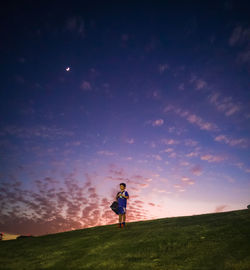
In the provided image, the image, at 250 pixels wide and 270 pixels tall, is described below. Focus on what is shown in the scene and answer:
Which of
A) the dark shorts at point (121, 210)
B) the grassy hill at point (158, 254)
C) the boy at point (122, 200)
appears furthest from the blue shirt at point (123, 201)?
the grassy hill at point (158, 254)

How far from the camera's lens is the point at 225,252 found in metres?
7.16

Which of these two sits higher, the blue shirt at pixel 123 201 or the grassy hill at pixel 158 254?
the blue shirt at pixel 123 201

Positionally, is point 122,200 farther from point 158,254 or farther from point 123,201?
point 158,254

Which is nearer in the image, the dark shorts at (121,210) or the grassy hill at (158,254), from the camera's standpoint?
the grassy hill at (158,254)

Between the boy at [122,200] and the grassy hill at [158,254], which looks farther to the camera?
the boy at [122,200]

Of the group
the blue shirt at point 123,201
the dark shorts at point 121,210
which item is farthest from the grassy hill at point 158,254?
the blue shirt at point 123,201

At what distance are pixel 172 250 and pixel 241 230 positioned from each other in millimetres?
3533

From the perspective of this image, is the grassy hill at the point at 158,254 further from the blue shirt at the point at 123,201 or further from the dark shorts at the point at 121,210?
the blue shirt at the point at 123,201

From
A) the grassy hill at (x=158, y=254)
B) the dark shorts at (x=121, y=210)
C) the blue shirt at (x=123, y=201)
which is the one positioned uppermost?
the blue shirt at (x=123, y=201)

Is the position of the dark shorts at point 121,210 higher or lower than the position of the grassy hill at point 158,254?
higher

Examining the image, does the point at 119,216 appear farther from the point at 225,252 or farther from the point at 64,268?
the point at 225,252

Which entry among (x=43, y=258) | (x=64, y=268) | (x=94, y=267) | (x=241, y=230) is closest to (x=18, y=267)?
(x=43, y=258)

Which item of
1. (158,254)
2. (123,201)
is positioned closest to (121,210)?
(123,201)

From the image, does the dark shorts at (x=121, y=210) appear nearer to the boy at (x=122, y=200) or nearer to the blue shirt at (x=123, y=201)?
the boy at (x=122, y=200)
